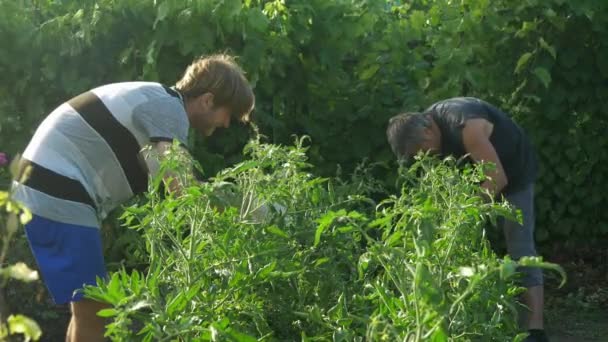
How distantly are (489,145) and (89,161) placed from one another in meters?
1.76

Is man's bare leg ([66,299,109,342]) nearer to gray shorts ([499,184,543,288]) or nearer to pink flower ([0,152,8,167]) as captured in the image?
pink flower ([0,152,8,167])

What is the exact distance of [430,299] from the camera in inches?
66.4

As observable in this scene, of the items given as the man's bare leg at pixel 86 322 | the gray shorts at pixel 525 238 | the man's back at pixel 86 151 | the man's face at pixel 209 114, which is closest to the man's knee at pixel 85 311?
the man's bare leg at pixel 86 322

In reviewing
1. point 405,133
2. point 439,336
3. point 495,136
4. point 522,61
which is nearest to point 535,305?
point 495,136

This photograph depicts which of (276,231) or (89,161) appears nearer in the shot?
(276,231)

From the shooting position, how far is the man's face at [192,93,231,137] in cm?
339

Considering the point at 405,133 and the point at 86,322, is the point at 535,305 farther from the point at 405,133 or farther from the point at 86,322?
the point at 86,322

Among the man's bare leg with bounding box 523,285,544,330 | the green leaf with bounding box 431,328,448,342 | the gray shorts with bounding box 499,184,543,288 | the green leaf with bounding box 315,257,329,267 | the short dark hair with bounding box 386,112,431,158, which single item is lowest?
the man's bare leg with bounding box 523,285,544,330

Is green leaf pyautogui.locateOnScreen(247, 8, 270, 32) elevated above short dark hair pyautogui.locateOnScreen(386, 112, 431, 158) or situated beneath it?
elevated above

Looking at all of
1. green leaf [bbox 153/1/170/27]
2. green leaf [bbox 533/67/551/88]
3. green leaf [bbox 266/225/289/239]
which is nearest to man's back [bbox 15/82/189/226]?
green leaf [bbox 266/225/289/239]

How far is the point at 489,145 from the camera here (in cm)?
434

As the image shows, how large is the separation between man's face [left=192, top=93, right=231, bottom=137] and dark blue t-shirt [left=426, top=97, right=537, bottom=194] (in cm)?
130

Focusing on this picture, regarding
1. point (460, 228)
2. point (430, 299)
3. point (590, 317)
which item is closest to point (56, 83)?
point (590, 317)

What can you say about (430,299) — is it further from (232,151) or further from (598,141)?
(598,141)
